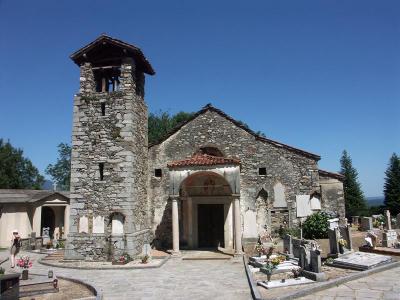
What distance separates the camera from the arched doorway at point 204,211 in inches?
727

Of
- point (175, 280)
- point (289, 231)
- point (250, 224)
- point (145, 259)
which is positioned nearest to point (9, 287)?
point (175, 280)

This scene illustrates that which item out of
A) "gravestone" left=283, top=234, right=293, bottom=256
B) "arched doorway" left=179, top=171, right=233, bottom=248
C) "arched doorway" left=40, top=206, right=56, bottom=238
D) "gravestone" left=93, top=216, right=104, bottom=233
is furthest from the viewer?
"arched doorway" left=40, top=206, right=56, bottom=238

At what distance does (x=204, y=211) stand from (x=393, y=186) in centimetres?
3039

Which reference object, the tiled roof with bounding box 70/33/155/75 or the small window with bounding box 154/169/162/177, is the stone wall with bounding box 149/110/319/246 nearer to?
the small window with bounding box 154/169/162/177

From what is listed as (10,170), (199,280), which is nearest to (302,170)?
(199,280)

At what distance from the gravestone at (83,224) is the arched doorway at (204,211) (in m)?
5.08

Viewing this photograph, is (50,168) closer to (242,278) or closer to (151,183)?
(151,183)

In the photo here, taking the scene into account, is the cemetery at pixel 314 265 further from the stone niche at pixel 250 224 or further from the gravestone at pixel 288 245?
the stone niche at pixel 250 224

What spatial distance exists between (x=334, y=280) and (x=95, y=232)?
1046 cm

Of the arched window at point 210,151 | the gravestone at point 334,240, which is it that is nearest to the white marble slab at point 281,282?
the gravestone at point 334,240

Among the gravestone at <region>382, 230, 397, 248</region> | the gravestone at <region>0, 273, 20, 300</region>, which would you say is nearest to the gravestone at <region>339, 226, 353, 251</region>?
the gravestone at <region>382, 230, 397, 248</region>

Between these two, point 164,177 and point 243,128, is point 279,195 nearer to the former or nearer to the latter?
point 243,128

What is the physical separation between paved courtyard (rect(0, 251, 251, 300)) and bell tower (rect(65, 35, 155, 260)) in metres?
2.12

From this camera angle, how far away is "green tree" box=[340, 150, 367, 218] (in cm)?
4197
